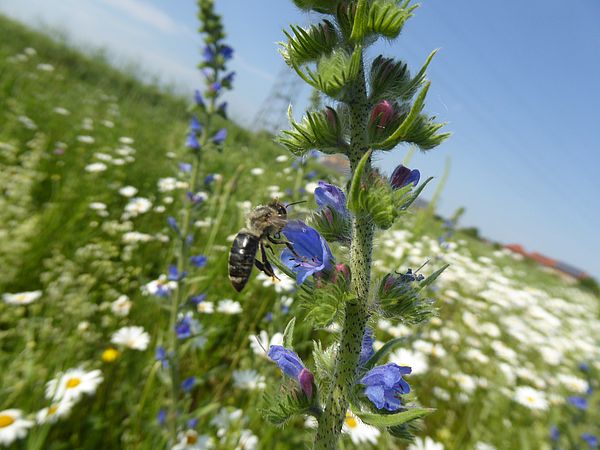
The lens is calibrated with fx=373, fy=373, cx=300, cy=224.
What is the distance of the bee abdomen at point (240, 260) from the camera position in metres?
2.08

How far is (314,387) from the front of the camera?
1.37 metres

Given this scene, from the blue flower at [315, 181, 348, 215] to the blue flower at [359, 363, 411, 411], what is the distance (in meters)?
0.60

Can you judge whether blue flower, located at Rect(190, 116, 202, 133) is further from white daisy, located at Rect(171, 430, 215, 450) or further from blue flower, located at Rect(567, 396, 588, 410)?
blue flower, located at Rect(567, 396, 588, 410)

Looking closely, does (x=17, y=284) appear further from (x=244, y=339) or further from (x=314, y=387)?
(x=314, y=387)

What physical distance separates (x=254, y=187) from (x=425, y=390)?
209 inches

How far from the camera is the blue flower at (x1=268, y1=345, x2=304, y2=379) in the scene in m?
1.36

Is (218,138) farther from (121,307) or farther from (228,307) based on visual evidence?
(121,307)

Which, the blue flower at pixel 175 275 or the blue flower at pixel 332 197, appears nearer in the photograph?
the blue flower at pixel 332 197

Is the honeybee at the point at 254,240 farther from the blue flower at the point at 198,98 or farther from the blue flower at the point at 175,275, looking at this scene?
the blue flower at the point at 198,98

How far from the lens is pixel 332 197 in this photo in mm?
1480

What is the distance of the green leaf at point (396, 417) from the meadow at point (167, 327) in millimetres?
283

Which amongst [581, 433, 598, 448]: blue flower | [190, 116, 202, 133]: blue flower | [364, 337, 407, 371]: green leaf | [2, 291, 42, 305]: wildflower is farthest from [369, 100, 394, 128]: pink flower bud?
[581, 433, 598, 448]: blue flower

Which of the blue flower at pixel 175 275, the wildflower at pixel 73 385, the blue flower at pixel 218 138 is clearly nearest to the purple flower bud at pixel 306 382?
the wildflower at pixel 73 385

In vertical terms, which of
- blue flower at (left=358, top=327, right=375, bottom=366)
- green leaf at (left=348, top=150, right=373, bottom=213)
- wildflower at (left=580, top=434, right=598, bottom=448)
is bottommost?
wildflower at (left=580, top=434, right=598, bottom=448)
